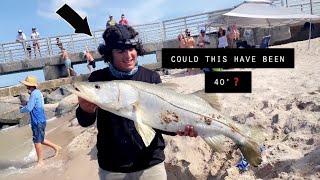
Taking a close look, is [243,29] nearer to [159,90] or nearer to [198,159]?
[198,159]

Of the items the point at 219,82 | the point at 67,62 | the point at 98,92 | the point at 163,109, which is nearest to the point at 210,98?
the point at 163,109

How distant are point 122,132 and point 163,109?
0.48 meters

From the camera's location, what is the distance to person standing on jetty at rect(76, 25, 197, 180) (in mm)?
3697

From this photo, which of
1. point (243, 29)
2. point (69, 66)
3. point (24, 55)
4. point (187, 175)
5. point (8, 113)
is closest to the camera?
point (187, 175)

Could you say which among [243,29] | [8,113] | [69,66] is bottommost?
[8,113]

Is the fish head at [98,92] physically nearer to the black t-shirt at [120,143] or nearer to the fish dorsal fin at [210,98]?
the black t-shirt at [120,143]

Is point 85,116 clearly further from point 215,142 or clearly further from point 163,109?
point 215,142

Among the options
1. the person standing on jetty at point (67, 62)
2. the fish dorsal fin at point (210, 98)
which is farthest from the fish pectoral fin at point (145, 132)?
the person standing on jetty at point (67, 62)

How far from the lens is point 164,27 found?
931 inches

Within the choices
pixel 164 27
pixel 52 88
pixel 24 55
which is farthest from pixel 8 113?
pixel 164 27

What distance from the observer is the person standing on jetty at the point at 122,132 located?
12.1 ft

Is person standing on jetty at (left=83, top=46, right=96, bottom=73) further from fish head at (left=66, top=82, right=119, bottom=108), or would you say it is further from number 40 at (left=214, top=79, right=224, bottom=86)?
fish head at (left=66, top=82, right=119, bottom=108)

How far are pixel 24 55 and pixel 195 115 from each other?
23250 millimetres

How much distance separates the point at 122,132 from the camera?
12.1 ft
